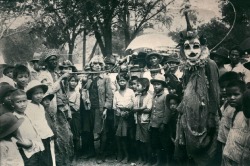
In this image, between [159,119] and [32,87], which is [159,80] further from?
[32,87]

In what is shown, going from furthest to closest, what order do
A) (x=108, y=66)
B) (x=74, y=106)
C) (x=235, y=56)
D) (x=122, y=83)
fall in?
(x=108, y=66) < (x=74, y=106) < (x=122, y=83) < (x=235, y=56)

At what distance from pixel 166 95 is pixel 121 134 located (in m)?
1.24

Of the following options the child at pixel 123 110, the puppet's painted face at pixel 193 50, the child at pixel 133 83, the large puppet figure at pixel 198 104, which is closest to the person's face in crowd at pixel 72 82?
the child at pixel 123 110

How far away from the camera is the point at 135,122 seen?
224 inches

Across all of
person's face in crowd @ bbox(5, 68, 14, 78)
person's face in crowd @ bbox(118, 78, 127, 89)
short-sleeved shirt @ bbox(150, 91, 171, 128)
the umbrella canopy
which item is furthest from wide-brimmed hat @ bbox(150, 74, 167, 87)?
the umbrella canopy

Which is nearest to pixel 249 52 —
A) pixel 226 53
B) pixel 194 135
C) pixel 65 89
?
pixel 226 53

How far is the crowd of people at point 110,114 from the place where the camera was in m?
3.34

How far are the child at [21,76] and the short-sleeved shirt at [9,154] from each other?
127 cm

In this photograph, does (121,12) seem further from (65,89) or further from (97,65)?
(65,89)

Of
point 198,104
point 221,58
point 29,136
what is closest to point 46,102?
point 29,136

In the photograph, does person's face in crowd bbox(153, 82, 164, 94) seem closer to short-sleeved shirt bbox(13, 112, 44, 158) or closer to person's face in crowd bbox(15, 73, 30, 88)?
person's face in crowd bbox(15, 73, 30, 88)

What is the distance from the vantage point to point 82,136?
6.33 m

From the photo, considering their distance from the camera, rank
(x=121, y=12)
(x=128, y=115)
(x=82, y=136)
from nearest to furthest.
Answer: (x=128, y=115), (x=82, y=136), (x=121, y=12)

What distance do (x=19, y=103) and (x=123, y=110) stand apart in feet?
7.91
